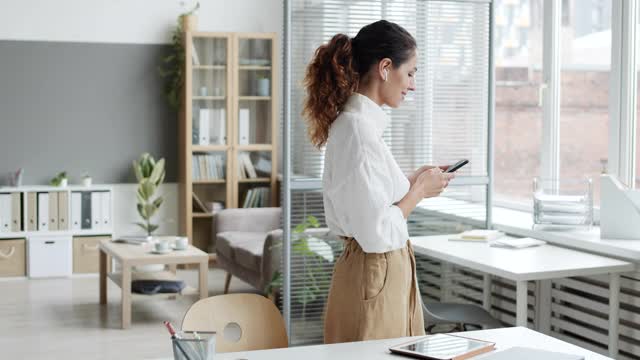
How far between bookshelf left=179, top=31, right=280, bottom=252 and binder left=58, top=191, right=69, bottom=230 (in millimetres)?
1013

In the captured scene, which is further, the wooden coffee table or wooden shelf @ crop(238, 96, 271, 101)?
wooden shelf @ crop(238, 96, 271, 101)

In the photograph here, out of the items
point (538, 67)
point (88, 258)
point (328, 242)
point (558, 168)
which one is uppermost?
point (538, 67)

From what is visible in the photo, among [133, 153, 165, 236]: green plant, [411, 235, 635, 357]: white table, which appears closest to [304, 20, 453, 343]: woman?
[411, 235, 635, 357]: white table

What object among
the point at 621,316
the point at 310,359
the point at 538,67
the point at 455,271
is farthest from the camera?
the point at 538,67

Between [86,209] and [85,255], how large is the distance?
394mm

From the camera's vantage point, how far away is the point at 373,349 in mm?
2271

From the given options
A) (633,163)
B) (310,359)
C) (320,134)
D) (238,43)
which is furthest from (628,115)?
(238,43)

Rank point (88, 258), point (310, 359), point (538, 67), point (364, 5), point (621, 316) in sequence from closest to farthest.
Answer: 1. point (310, 359)
2. point (621, 316)
3. point (364, 5)
4. point (538, 67)
5. point (88, 258)

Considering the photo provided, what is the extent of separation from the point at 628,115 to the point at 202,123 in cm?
452

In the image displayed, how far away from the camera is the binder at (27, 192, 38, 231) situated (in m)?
7.55

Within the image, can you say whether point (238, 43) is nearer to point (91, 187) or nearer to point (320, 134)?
point (91, 187)

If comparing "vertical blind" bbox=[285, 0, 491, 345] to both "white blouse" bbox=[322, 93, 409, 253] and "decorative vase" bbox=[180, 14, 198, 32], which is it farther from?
"decorative vase" bbox=[180, 14, 198, 32]

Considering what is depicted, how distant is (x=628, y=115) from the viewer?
421 centimetres

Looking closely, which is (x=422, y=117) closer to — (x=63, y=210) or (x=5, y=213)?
(x=63, y=210)
